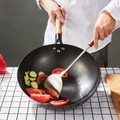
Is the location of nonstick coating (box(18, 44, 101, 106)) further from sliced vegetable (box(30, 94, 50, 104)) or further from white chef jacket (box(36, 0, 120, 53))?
white chef jacket (box(36, 0, 120, 53))

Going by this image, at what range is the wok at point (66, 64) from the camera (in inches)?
35.4

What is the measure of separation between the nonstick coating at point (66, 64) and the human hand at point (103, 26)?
109 mm

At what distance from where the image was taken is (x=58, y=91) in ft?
2.93

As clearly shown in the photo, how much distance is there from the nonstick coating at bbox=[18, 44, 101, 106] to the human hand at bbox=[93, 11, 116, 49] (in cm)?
11

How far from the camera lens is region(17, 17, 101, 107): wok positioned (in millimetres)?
900

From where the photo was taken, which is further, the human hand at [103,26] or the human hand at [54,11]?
the human hand at [54,11]

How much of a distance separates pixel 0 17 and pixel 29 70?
4.47ft

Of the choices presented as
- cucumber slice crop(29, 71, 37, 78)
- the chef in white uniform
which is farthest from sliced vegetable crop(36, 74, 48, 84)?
the chef in white uniform

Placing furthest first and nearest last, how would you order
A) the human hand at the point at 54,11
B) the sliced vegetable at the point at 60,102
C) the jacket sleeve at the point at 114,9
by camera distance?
the human hand at the point at 54,11 < the jacket sleeve at the point at 114,9 < the sliced vegetable at the point at 60,102

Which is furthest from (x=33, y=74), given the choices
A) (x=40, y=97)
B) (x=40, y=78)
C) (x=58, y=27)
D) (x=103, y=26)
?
(x=103, y=26)

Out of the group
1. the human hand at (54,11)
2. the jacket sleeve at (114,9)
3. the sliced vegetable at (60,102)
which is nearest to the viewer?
the sliced vegetable at (60,102)

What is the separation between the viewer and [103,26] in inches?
35.5

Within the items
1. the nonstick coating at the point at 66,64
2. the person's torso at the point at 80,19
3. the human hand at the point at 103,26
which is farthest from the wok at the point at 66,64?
the person's torso at the point at 80,19

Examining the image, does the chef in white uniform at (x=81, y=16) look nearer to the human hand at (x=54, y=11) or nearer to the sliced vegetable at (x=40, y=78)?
the human hand at (x=54, y=11)
